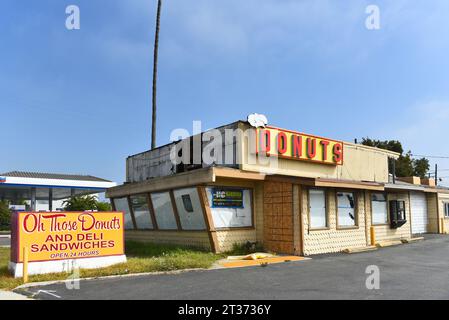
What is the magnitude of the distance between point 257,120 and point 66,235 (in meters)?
7.92

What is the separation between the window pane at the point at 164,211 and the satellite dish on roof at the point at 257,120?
4688 mm

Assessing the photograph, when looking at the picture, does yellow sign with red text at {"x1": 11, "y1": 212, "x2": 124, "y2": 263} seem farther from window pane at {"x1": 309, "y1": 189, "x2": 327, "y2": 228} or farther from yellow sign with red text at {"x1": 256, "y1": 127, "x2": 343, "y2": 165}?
window pane at {"x1": 309, "y1": 189, "x2": 327, "y2": 228}

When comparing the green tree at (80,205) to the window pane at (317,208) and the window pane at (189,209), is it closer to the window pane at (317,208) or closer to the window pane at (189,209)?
the window pane at (189,209)

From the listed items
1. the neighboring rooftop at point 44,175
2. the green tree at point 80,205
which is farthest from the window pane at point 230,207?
the neighboring rooftop at point 44,175

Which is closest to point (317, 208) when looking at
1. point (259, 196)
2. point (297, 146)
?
point (259, 196)

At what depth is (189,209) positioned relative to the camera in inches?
661

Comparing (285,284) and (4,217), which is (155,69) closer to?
(285,284)

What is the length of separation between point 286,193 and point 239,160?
211 cm

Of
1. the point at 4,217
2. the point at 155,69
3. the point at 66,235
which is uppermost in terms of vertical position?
the point at 155,69

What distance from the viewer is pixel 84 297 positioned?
28.3 feet
